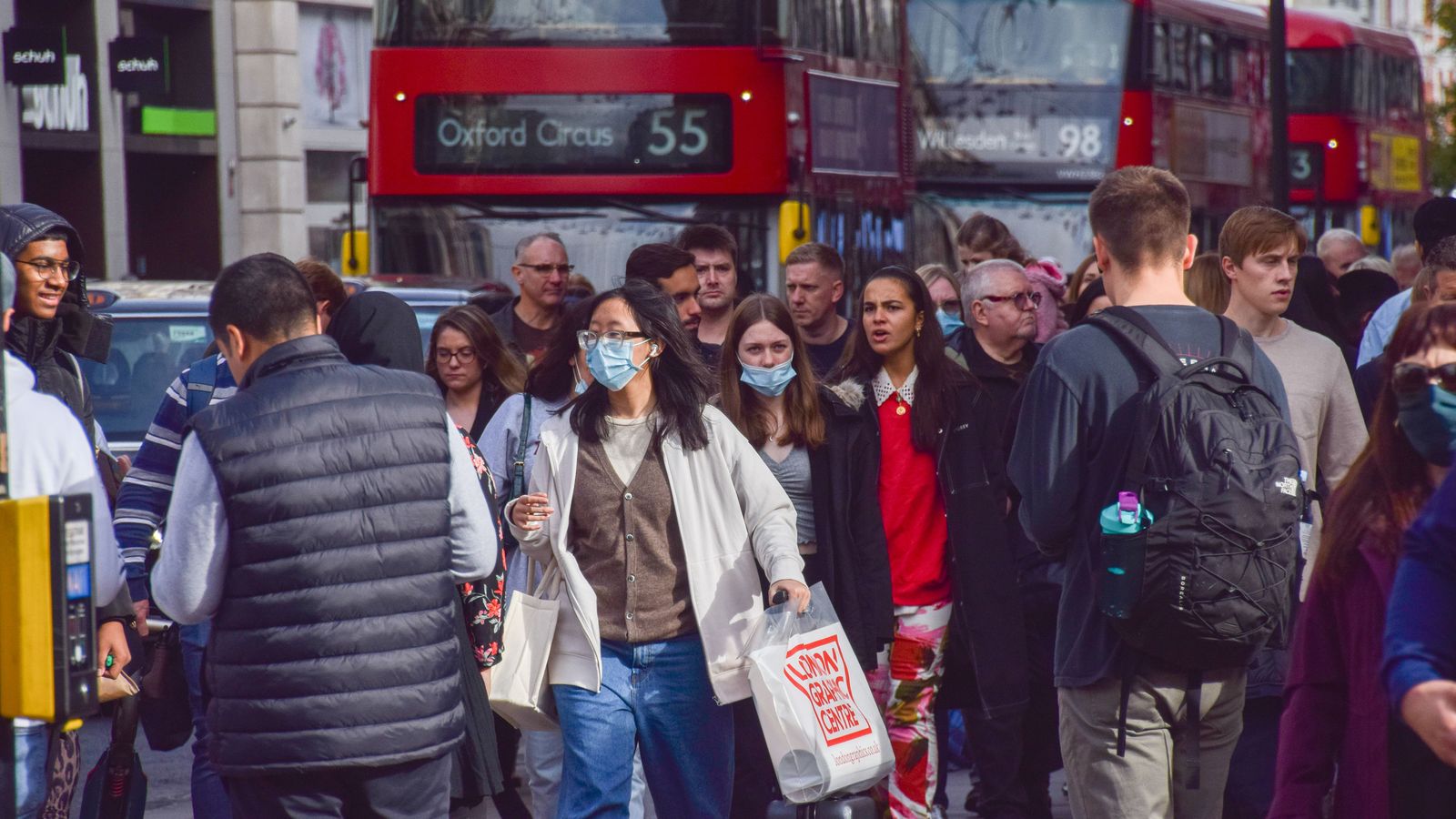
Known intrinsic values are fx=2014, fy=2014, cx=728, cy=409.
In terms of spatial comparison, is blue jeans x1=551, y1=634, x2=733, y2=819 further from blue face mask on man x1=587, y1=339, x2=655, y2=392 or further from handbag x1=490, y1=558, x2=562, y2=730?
blue face mask on man x1=587, y1=339, x2=655, y2=392

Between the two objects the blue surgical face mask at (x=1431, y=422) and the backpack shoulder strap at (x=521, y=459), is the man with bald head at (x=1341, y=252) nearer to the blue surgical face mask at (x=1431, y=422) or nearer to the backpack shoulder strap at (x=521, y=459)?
the backpack shoulder strap at (x=521, y=459)

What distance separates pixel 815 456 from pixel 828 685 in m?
1.16

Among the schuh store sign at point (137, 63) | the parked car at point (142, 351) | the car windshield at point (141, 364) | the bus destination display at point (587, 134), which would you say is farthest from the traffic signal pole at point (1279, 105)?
the schuh store sign at point (137, 63)

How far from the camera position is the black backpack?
4.06 m

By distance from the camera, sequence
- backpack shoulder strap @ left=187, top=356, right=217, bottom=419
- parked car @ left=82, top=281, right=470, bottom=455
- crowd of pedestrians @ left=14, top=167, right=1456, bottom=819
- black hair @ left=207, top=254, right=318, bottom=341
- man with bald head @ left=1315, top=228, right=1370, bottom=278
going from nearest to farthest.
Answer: crowd of pedestrians @ left=14, top=167, right=1456, bottom=819 → black hair @ left=207, top=254, right=318, bottom=341 → backpack shoulder strap @ left=187, top=356, right=217, bottom=419 → parked car @ left=82, top=281, right=470, bottom=455 → man with bald head @ left=1315, top=228, right=1370, bottom=278

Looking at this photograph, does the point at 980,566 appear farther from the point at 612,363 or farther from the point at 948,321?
the point at 948,321

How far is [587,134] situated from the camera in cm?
1116

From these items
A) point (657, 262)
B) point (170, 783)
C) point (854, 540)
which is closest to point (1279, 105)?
point (657, 262)

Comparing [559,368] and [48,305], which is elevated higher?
[48,305]

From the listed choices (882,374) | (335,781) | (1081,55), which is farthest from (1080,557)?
(1081,55)

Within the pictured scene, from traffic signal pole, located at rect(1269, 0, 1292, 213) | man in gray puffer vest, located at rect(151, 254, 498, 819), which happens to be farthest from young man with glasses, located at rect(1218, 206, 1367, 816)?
traffic signal pole, located at rect(1269, 0, 1292, 213)

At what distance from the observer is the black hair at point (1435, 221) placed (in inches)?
269

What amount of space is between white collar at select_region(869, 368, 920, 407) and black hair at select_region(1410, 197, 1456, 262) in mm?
1855

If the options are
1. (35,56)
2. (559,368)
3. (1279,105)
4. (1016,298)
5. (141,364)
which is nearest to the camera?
(559,368)
